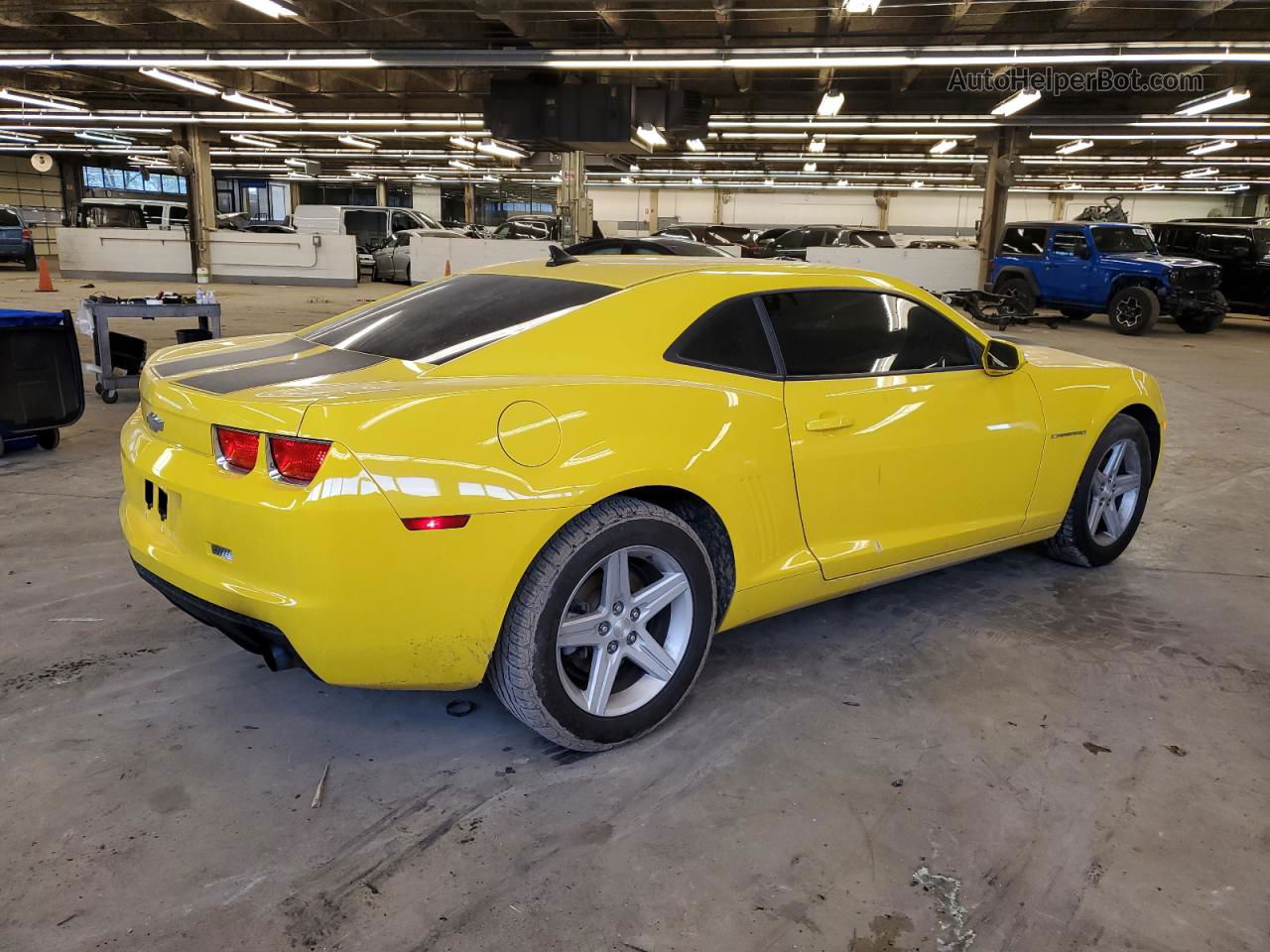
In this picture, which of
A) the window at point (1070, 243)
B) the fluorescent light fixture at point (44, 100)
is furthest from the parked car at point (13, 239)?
the window at point (1070, 243)

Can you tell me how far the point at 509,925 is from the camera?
196cm

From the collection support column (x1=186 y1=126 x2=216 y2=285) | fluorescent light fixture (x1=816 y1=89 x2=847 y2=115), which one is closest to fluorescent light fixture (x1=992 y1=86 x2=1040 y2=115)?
fluorescent light fixture (x1=816 y1=89 x2=847 y2=115)

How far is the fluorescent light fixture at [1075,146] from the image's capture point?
22.2m

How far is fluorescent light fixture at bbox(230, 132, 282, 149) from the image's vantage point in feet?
84.5

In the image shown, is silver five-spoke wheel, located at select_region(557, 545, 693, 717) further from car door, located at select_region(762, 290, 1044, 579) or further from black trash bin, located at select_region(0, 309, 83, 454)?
black trash bin, located at select_region(0, 309, 83, 454)

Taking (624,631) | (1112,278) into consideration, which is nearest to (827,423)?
(624,631)

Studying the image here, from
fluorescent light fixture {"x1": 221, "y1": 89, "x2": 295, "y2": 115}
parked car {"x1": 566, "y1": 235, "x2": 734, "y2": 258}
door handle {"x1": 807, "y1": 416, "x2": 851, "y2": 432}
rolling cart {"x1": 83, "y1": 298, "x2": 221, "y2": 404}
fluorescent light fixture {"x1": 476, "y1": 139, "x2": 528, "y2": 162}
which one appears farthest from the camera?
fluorescent light fixture {"x1": 476, "y1": 139, "x2": 528, "y2": 162}

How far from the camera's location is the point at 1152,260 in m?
15.5

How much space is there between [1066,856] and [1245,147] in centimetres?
2581

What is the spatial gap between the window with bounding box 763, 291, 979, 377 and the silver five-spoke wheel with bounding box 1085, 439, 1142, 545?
42.7 inches

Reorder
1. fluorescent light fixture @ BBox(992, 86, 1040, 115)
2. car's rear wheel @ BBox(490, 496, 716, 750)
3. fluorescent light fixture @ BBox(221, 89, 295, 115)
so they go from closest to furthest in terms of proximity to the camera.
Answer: car's rear wheel @ BBox(490, 496, 716, 750), fluorescent light fixture @ BBox(992, 86, 1040, 115), fluorescent light fixture @ BBox(221, 89, 295, 115)

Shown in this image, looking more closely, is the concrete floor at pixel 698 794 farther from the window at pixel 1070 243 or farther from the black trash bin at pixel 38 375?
the window at pixel 1070 243

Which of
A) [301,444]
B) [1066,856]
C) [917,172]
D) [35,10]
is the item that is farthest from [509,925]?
[917,172]

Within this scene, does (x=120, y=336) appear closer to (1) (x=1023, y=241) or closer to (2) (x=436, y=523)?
(2) (x=436, y=523)
